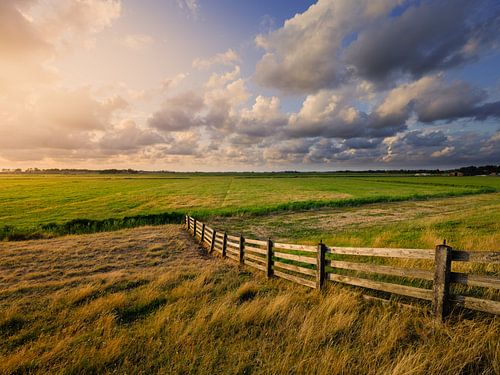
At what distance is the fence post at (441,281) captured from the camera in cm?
468

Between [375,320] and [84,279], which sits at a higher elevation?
[375,320]

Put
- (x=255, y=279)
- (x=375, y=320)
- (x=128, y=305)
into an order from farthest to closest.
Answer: (x=255, y=279), (x=128, y=305), (x=375, y=320)

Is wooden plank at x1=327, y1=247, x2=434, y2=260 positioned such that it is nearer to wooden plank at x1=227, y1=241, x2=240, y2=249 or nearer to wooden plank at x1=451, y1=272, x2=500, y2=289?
wooden plank at x1=451, y1=272, x2=500, y2=289

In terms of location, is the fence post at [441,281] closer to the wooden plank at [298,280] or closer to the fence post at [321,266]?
the fence post at [321,266]

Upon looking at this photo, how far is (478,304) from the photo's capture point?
451 cm

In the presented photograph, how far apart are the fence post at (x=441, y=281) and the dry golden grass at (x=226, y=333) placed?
263 mm

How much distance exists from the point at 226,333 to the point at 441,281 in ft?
13.8

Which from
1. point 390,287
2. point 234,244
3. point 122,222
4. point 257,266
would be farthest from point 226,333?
point 122,222

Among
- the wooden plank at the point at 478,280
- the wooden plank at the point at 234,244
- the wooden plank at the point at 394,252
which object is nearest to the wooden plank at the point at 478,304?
the wooden plank at the point at 478,280

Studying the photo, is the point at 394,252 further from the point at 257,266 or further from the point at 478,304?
the point at 257,266

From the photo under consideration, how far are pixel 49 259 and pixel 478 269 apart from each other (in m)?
18.0

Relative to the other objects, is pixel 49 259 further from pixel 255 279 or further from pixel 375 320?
pixel 375 320

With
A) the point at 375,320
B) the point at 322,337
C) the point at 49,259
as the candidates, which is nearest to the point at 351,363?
the point at 322,337

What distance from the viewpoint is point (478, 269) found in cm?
753
